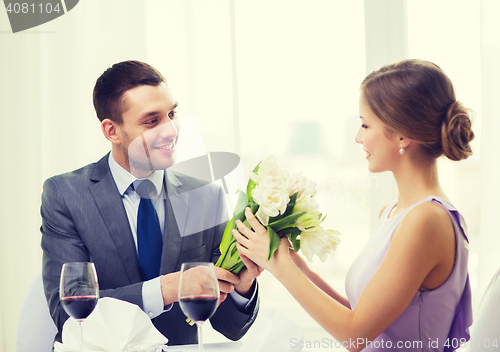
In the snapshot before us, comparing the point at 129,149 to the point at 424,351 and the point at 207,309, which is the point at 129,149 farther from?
the point at 424,351

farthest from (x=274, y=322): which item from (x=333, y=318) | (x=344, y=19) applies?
(x=344, y=19)

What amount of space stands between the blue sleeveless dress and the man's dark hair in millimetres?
1077

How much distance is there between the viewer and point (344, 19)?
2.17 m

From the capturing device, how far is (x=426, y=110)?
3.79 feet

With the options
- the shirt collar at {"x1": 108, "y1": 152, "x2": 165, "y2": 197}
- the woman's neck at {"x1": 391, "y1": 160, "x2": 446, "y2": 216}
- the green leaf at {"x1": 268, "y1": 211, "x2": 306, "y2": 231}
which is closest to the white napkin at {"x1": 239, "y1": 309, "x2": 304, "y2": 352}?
the green leaf at {"x1": 268, "y1": 211, "x2": 306, "y2": 231}

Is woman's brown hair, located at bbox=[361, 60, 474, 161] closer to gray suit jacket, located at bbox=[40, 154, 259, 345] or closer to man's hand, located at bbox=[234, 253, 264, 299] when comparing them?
man's hand, located at bbox=[234, 253, 264, 299]

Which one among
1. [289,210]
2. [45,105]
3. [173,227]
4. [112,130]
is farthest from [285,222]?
[45,105]

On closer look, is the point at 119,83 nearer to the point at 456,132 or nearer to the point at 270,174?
the point at 270,174

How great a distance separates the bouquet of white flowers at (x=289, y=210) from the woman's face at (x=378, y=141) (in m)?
0.33

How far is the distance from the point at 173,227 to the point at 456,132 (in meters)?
0.98

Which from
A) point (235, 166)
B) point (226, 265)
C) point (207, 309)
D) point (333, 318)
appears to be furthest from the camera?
point (235, 166)

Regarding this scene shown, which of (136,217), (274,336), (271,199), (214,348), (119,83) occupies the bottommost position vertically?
(214,348)

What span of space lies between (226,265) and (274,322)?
0.71 feet

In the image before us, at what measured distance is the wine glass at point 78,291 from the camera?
0.92m
